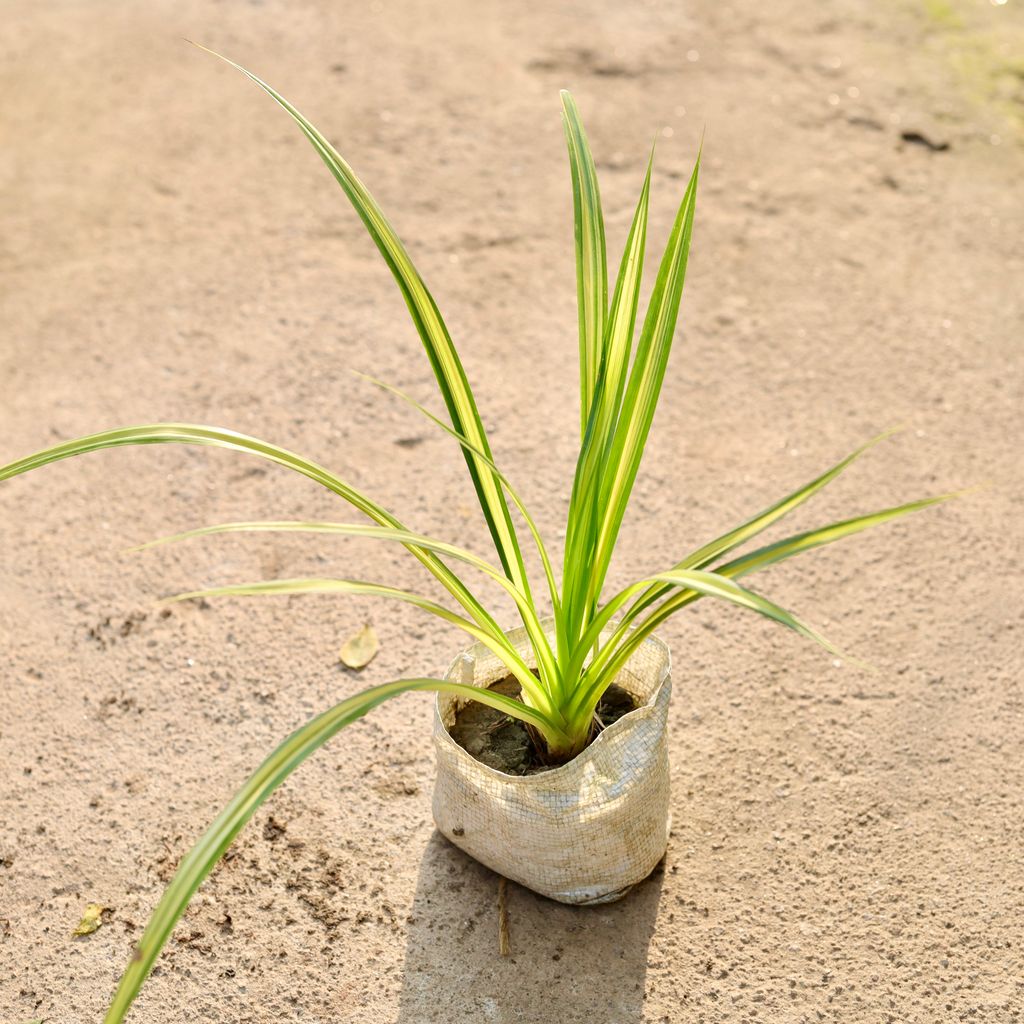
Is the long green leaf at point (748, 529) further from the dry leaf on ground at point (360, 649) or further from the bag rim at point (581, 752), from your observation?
the dry leaf on ground at point (360, 649)

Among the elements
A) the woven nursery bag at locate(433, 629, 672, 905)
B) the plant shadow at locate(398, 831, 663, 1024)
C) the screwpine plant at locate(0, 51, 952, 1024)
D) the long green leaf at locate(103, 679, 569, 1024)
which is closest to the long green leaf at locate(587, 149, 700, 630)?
the screwpine plant at locate(0, 51, 952, 1024)

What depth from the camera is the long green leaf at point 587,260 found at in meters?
1.55

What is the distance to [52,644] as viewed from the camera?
2135 mm

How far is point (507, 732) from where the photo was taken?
70.6 inches

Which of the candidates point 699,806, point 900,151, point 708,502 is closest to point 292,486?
point 708,502

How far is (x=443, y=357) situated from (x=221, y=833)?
0.69 m

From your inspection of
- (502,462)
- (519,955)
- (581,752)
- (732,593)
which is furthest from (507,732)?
(502,462)

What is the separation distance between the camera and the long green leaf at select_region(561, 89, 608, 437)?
1.55 meters

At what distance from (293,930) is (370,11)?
2976mm

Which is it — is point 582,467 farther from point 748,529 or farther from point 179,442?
point 179,442

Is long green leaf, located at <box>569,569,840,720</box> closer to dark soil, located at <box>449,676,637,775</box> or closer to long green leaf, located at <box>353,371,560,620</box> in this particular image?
long green leaf, located at <box>353,371,560,620</box>

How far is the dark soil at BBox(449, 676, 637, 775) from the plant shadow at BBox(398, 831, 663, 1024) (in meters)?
0.18

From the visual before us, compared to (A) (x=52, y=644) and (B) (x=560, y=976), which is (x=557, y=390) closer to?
(A) (x=52, y=644)

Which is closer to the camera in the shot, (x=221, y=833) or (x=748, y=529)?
(x=221, y=833)
